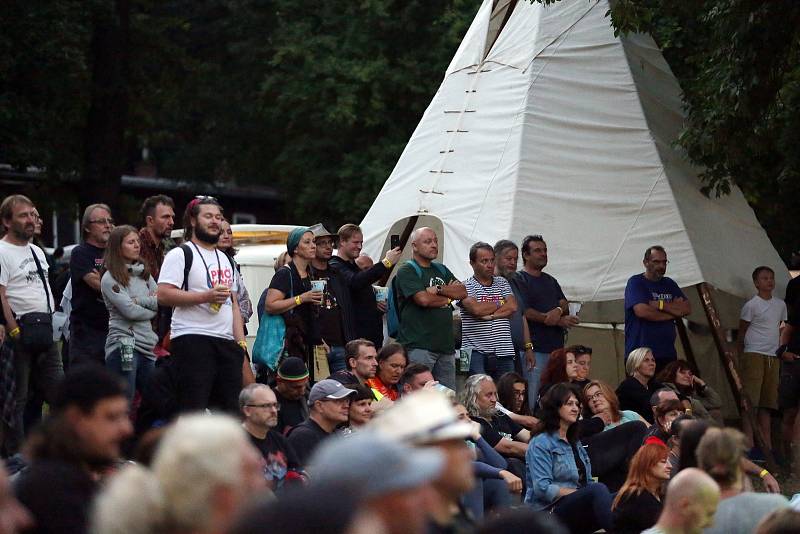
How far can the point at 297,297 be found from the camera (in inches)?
443

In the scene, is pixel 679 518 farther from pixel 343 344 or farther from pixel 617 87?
pixel 617 87

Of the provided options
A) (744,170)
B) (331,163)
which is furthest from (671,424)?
(331,163)

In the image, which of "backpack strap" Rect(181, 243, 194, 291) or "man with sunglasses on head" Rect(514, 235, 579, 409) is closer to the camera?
"backpack strap" Rect(181, 243, 194, 291)

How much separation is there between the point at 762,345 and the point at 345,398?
25.5 ft

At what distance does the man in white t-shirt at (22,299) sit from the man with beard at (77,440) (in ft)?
14.8

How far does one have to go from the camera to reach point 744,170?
642 inches

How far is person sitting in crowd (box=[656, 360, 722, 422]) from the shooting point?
13.2 metres

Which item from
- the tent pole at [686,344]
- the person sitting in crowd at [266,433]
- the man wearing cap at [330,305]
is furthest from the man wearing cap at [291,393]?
the tent pole at [686,344]

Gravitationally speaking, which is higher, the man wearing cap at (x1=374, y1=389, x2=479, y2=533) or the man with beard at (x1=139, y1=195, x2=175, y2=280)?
the man with beard at (x1=139, y1=195, x2=175, y2=280)

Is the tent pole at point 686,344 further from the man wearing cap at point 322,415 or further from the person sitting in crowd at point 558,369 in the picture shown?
the man wearing cap at point 322,415

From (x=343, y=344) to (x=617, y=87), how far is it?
6.39 meters

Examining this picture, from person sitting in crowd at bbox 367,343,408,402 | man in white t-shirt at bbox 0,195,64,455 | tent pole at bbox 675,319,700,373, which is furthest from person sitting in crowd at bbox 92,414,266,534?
tent pole at bbox 675,319,700,373

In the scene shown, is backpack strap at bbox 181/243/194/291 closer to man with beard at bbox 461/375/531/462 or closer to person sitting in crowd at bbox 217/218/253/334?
person sitting in crowd at bbox 217/218/253/334

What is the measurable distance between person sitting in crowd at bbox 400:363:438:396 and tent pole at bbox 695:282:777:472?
5.90 metres
